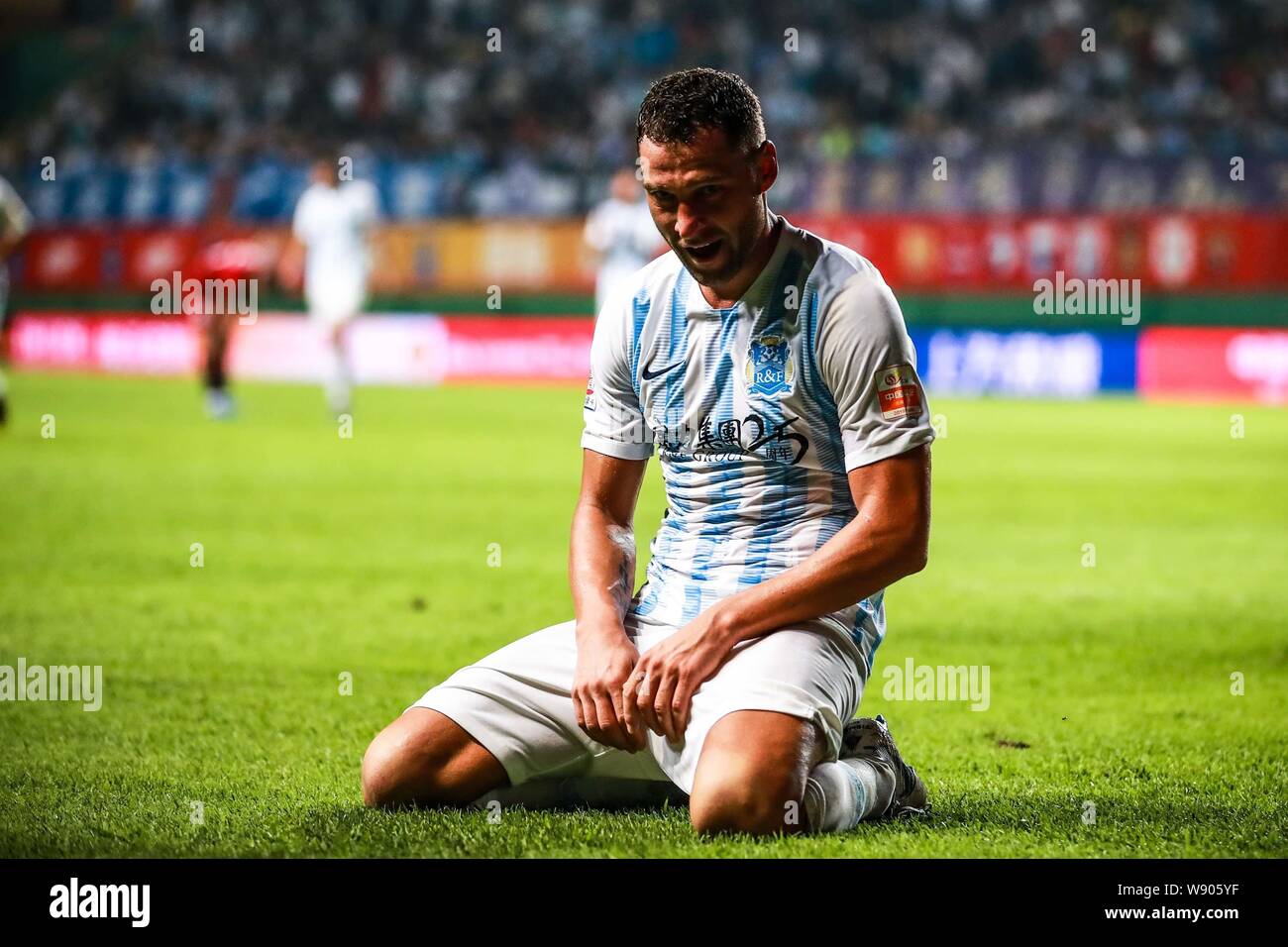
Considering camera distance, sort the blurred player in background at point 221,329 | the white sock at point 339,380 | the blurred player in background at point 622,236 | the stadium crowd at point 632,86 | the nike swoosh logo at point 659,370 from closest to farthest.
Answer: the nike swoosh logo at point 659,370, the blurred player in background at point 221,329, the white sock at point 339,380, the blurred player in background at point 622,236, the stadium crowd at point 632,86

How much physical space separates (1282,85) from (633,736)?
25.1 metres

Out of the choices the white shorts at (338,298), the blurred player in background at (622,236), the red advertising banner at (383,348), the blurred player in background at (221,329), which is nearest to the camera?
the blurred player in background at (221,329)

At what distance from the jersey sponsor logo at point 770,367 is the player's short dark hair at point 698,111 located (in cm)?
48

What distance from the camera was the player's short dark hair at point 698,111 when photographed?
157 inches

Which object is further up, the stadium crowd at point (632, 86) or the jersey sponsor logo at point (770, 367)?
the stadium crowd at point (632, 86)

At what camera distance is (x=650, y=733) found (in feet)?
14.0

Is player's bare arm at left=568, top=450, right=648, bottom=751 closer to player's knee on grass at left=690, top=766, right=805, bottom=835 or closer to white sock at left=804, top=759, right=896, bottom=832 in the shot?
player's knee on grass at left=690, top=766, right=805, bottom=835

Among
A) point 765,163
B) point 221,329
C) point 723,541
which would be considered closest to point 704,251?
point 765,163

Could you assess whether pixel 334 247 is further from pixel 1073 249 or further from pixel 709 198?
pixel 709 198

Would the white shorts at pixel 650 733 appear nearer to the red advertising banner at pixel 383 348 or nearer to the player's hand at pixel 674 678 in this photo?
the player's hand at pixel 674 678

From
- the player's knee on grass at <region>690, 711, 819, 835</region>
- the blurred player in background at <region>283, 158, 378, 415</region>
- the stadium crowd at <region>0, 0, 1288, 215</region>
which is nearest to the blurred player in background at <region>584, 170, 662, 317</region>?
the blurred player in background at <region>283, 158, 378, 415</region>

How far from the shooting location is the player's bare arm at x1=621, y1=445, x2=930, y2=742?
4.08m

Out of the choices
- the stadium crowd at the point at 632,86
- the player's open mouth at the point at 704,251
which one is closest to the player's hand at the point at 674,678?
the player's open mouth at the point at 704,251

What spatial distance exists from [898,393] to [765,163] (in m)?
0.61
